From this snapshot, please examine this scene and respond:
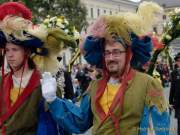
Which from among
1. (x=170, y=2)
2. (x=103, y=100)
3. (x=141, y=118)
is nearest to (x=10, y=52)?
(x=103, y=100)

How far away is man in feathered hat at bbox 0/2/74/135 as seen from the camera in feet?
14.0

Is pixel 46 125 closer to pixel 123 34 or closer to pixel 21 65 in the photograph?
pixel 21 65

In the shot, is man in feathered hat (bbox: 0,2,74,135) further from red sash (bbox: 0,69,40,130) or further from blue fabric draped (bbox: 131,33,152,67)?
blue fabric draped (bbox: 131,33,152,67)

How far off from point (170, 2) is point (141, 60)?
107893mm

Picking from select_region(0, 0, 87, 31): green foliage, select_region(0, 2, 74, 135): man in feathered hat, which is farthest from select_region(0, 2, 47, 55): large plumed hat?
select_region(0, 0, 87, 31): green foliage

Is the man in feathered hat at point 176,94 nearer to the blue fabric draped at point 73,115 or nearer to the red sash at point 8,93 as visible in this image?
the red sash at point 8,93

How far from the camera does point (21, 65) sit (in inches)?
175

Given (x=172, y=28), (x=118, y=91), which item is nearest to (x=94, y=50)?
(x=118, y=91)

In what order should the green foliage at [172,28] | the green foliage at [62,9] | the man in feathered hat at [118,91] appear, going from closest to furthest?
1. the man in feathered hat at [118,91]
2. the green foliage at [172,28]
3. the green foliage at [62,9]

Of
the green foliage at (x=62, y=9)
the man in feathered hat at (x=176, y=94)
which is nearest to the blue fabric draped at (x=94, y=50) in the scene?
the man in feathered hat at (x=176, y=94)

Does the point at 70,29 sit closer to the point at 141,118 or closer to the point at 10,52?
the point at 10,52

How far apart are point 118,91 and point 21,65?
39.1 inches

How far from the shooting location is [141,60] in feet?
13.4

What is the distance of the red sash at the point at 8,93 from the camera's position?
4.27 m
